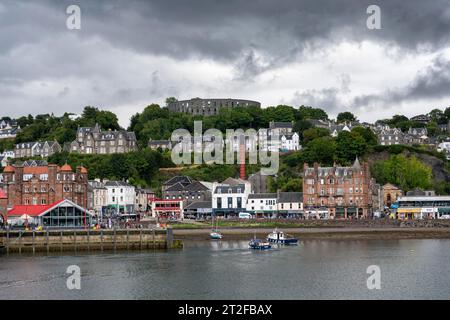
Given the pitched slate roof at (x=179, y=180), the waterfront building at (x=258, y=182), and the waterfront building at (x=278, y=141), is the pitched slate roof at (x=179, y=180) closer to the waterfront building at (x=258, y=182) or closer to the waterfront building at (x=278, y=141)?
the waterfront building at (x=258, y=182)

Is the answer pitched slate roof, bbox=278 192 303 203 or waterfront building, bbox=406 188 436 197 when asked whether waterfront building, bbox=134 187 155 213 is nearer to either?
pitched slate roof, bbox=278 192 303 203

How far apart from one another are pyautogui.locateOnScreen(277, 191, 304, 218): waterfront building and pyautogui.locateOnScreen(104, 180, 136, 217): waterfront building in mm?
22024

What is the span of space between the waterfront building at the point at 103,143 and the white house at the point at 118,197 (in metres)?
24.8

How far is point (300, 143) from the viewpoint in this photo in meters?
132

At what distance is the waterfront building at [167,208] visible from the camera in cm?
10391

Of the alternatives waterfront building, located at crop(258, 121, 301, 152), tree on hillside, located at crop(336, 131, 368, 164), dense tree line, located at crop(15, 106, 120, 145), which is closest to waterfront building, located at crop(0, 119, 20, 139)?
dense tree line, located at crop(15, 106, 120, 145)

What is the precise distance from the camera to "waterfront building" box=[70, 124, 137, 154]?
131 metres

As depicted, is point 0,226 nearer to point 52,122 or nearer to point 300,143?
point 300,143

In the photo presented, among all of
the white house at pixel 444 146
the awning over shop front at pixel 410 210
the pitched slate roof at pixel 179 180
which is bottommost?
the awning over shop front at pixel 410 210

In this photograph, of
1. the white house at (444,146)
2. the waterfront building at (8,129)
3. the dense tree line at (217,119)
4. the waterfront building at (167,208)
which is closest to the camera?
the waterfront building at (167,208)

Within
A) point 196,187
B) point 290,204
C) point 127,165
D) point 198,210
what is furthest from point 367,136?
point 127,165

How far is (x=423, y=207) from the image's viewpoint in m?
97.4

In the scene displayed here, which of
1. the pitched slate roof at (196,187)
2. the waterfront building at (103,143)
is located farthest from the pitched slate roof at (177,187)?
the waterfront building at (103,143)
